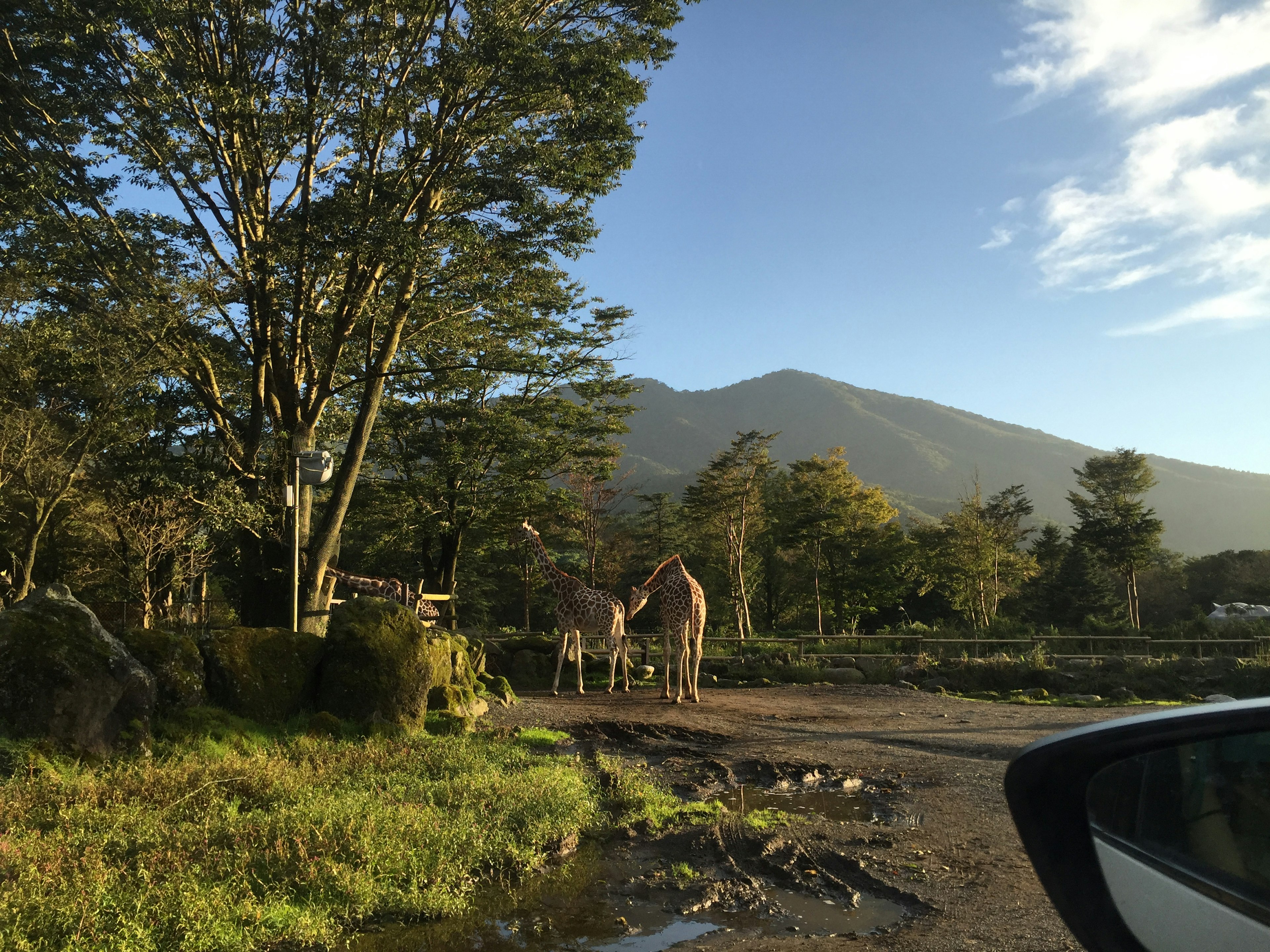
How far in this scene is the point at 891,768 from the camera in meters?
8.70

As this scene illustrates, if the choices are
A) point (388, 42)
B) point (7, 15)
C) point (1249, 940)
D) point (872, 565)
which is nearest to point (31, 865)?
point (1249, 940)

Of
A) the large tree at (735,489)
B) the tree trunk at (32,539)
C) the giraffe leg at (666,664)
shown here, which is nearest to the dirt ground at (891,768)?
the giraffe leg at (666,664)

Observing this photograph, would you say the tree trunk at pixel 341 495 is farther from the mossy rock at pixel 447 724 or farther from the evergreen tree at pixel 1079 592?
the evergreen tree at pixel 1079 592

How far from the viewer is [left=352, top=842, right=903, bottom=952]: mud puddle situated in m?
4.12

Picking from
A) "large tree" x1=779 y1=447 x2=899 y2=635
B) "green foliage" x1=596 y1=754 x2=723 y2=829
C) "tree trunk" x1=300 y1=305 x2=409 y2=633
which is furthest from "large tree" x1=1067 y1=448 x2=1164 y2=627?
"green foliage" x1=596 y1=754 x2=723 y2=829

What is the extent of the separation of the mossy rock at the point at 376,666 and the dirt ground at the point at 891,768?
6.03 feet

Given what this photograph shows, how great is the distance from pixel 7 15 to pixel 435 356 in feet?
28.4

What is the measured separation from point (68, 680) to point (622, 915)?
521 cm

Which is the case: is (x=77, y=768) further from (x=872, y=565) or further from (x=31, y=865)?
(x=872, y=565)

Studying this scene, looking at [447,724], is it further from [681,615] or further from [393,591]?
[393,591]

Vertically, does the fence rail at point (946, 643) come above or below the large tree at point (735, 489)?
below

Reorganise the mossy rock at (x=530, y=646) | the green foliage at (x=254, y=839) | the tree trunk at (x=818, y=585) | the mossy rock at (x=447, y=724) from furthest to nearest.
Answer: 1. the tree trunk at (x=818, y=585)
2. the mossy rock at (x=530, y=646)
3. the mossy rock at (x=447, y=724)
4. the green foliage at (x=254, y=839)

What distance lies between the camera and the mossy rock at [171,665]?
7.73 meters

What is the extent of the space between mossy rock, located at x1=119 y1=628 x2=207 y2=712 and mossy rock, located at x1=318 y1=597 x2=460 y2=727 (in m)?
1.36
